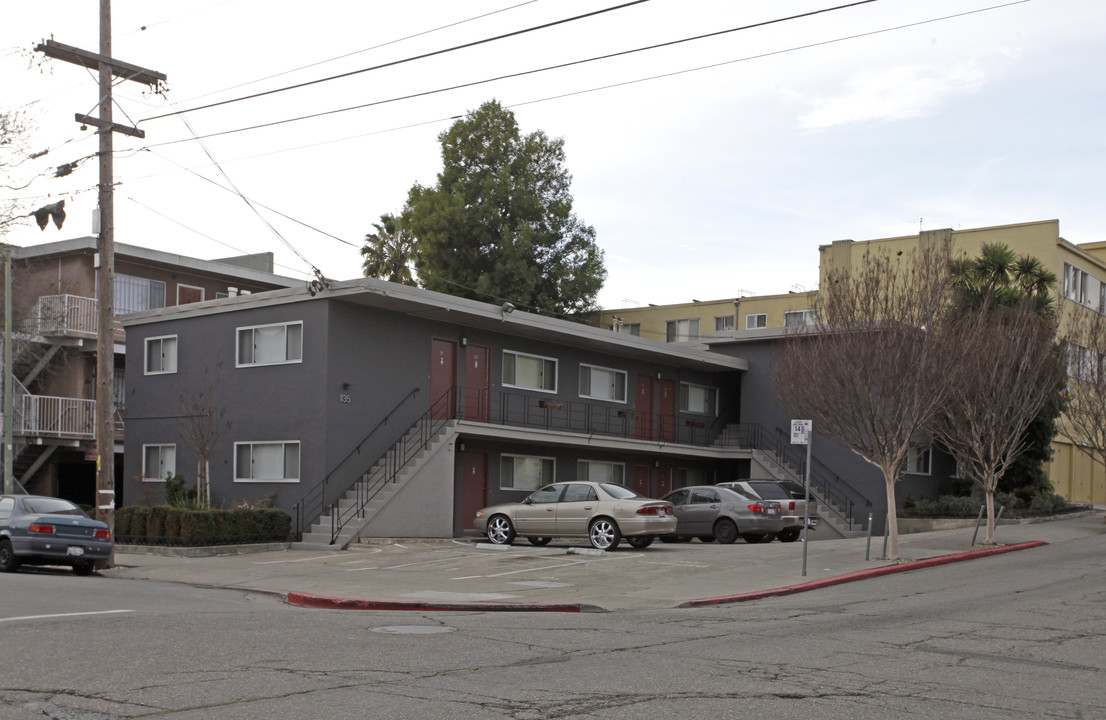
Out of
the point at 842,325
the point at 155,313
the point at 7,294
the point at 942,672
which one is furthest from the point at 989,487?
the point at 7,294

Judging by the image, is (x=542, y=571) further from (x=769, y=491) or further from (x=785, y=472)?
(x=785, y=472)

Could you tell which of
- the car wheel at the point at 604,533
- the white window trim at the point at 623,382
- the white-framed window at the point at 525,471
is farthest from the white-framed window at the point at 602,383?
the car wheel at the point at 604,533

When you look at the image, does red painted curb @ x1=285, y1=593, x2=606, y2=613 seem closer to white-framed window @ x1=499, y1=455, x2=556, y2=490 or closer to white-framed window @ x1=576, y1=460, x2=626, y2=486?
white-framed window @ x1=499, y1=455, x2=556, y2=490

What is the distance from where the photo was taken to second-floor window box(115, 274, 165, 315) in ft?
118

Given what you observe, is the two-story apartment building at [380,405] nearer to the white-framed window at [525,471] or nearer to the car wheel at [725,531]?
the white-framed window at [525,471]

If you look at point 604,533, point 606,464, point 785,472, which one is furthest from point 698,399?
point 604,533

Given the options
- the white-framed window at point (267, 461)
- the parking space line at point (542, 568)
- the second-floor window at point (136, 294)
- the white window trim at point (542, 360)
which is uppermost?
the second-floor window at point (136, 294)

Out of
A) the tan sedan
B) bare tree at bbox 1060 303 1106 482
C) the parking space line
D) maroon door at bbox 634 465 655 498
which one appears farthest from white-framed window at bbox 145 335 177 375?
bare tree at bbox 1060 303 1106 482

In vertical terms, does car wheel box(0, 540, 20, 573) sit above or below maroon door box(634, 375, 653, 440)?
below

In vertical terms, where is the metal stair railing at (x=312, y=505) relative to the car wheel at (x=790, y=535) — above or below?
above

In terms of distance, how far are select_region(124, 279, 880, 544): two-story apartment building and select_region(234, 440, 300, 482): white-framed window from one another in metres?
0.04

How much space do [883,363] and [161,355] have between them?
19.6 meters

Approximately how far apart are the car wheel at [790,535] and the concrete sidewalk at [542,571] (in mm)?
1436

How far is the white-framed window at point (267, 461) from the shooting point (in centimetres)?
2664
